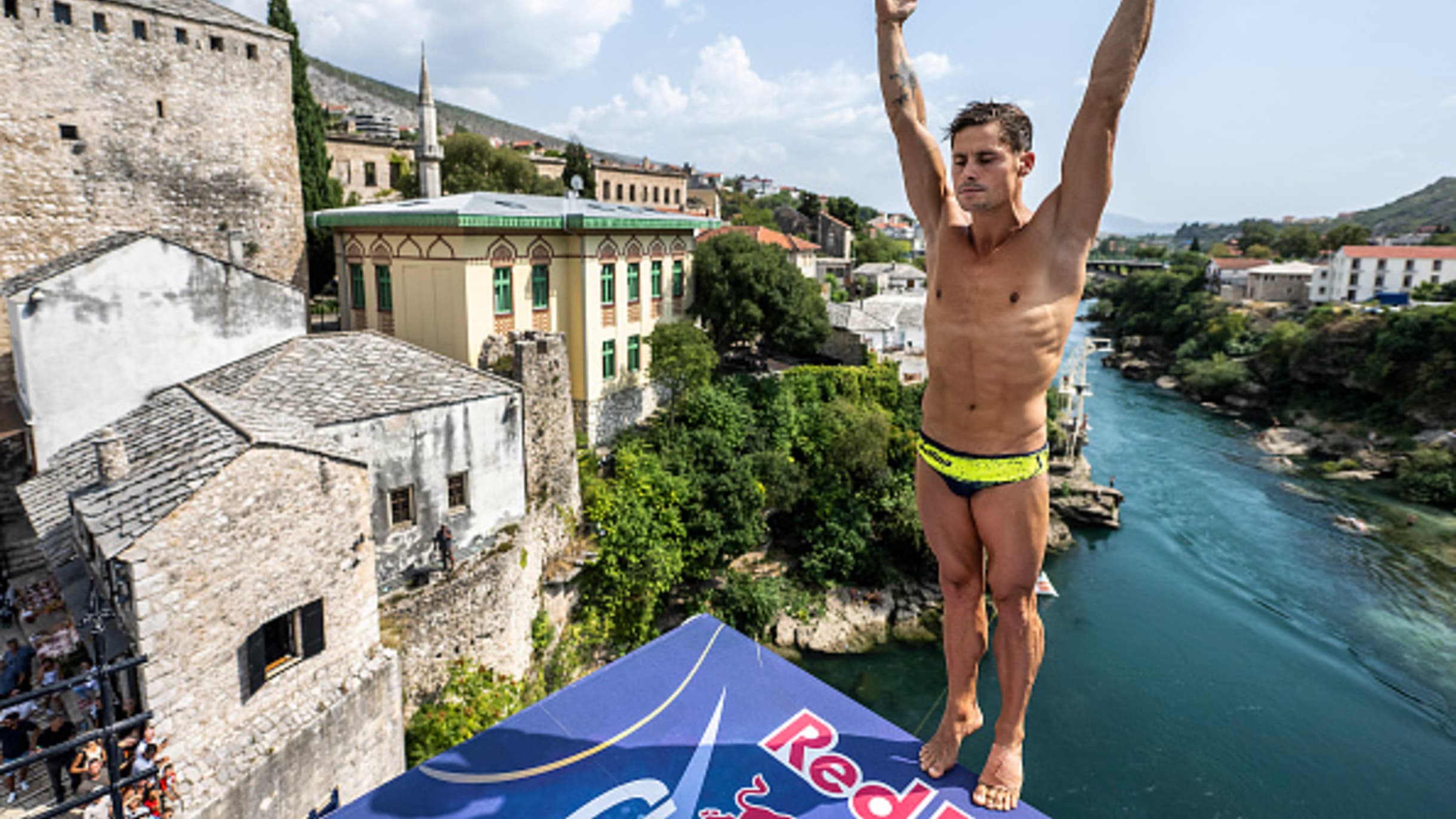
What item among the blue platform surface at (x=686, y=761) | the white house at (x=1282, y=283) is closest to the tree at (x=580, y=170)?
the blue platform surface at (x=686, y=761)

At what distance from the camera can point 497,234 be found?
58.6ft

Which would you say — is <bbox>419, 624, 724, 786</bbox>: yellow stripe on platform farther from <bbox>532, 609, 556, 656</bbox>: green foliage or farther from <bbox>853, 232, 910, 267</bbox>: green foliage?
<bbox>853, 232, 910, 267</bbox>: green foliage

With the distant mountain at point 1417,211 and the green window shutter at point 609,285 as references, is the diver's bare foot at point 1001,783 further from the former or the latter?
the distant mountain at point 1417,211

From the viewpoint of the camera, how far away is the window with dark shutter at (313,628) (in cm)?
960

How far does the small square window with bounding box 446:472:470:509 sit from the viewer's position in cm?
1349

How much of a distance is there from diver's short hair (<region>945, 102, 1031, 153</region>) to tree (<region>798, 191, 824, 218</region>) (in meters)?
66.0

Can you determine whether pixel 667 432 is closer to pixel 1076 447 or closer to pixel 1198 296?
pixel 1076 447

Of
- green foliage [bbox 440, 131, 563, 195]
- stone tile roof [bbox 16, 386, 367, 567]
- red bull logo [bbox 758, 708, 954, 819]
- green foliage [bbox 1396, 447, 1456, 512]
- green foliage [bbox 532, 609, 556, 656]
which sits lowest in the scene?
green foliage [bbox 1396, 447, 1456, 512]

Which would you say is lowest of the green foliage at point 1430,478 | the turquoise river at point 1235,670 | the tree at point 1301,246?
the turquoise river at point 1235,670

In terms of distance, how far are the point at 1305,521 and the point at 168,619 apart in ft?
115

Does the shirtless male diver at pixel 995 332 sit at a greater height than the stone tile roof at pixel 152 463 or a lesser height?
greater

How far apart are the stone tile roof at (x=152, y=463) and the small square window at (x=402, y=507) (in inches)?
61.0

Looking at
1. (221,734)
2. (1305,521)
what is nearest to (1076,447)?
(1305,521)

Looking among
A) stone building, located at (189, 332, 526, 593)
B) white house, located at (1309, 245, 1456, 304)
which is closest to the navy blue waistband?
stone building, located at (189, 332, 526, 593)
